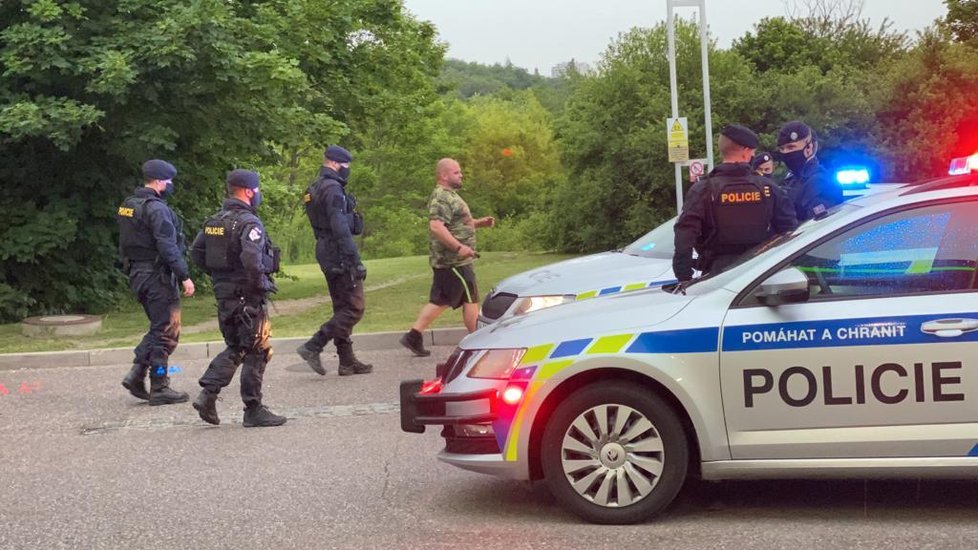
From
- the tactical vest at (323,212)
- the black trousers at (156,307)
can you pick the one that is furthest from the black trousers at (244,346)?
the tactical vest at (323,212)

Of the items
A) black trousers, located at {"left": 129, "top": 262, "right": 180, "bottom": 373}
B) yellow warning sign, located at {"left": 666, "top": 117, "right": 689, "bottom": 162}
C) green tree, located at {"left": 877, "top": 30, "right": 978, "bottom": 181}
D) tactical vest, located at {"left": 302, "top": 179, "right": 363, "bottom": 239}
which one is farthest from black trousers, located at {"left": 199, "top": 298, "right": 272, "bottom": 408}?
green tree, located at {"left": 877, "top": 30, "right": 978, "bottom": 181}

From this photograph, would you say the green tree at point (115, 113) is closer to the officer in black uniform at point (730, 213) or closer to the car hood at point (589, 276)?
the car hood at point (589, 276)

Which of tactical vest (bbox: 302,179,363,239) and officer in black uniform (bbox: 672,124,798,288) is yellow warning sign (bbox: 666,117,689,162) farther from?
officer in black uniform (bbox: 672,124,798,288)

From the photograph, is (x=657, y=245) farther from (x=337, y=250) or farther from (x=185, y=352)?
(x=185, y=352)

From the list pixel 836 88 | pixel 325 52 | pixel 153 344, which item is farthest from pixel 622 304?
pixel 836 88

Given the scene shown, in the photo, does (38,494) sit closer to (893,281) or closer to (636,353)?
(636,353)

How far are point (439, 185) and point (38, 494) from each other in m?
4.92

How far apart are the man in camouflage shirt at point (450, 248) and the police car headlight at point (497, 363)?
4748 millimetres

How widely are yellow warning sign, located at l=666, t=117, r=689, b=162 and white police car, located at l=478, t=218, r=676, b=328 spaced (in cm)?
1099

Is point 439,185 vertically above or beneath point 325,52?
beneath

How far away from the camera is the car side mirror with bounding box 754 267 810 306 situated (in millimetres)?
4820

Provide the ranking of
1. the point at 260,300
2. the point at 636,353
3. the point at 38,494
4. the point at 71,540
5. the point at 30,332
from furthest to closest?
the point at 30,332
the point at 260,300
the point at 38,494
the point at 71,540
the point at 636,353

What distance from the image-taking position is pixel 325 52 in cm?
1942

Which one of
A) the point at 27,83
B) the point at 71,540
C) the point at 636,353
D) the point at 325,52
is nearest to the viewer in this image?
the point at 636,353
